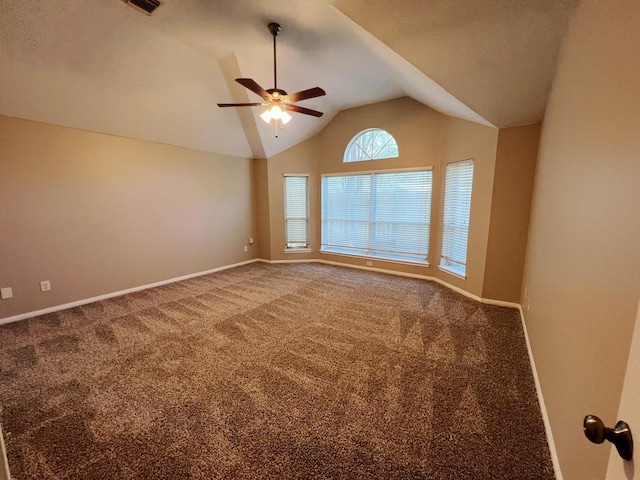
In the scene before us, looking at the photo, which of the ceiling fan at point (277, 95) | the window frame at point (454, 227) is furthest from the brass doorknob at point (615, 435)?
the window frame at point (454, 227)

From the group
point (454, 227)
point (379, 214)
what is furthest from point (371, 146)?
point (454, 227)

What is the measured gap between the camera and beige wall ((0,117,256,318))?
3.11 meters

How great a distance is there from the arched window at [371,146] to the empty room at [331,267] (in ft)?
0.21

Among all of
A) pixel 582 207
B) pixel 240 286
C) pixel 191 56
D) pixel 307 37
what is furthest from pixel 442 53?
pixel 240 286

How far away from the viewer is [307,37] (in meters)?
2.93

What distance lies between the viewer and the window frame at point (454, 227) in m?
3.84

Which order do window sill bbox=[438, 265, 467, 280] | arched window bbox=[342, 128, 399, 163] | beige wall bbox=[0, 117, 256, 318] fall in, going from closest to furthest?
1. beige wall bbox=[0, 117, 256, 318]
2. window sill bbox=[438, 265, 467, 280]
3. arched window bbox=[342, 128, 399, 163]

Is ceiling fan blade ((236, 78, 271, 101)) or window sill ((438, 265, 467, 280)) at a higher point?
ceiling fan blade ((236, 78, 271, 101))

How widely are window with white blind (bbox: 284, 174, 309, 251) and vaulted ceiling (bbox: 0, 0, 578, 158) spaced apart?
213cm

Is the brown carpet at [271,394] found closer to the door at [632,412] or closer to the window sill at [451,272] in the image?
the window sill at [451,272]

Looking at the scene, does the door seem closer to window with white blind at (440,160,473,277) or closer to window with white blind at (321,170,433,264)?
window with white blind at (440,160,473,277)

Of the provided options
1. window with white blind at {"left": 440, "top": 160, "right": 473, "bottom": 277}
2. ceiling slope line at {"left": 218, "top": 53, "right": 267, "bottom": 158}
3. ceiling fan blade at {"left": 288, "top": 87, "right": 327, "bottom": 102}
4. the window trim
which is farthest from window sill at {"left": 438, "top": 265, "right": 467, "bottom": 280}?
ceiling slope line at {"left": 218, "top": 53, "right": 267, "bottom": 158}

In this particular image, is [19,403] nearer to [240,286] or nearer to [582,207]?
[240,286]

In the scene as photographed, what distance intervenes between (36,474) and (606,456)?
2.58m
